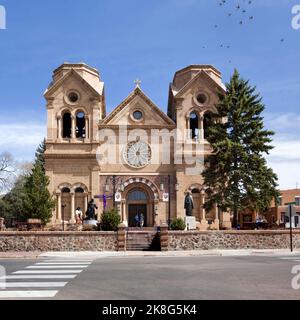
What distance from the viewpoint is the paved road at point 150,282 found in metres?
12.5

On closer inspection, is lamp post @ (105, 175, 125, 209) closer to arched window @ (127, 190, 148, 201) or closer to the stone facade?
arched window @ (127, 190, 148, 201)

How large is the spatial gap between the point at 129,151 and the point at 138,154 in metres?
0.94

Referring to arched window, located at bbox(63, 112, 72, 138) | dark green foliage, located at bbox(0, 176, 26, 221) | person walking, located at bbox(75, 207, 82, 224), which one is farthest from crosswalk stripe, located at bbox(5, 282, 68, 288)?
dark green foliage, located at bbox(0, 176, 26, 221)

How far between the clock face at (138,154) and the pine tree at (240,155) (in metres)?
9.63

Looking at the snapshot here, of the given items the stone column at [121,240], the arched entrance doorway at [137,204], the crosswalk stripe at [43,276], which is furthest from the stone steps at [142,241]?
the arched entrance doorway at [137,204]

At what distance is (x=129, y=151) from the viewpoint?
172 ft

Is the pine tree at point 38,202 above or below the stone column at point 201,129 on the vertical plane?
below

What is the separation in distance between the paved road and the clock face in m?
32.3

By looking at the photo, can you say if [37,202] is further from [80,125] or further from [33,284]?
[33,284]

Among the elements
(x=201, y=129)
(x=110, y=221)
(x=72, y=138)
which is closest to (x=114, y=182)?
Result: (x=72, y=138)

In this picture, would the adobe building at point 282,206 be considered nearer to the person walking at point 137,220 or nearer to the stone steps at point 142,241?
the person walking at point 137,220
